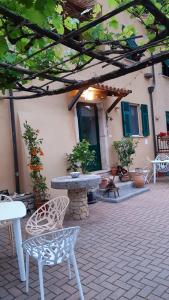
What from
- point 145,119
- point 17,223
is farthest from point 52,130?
point 145,119

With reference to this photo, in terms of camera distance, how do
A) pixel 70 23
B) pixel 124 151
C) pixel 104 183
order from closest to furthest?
pixel 70 23 < pixel 104 183 < pixel 124 151

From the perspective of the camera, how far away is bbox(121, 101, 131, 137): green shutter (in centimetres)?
953

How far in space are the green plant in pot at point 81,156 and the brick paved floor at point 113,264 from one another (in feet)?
5.68

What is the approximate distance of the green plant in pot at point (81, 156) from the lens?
6969 millimetres

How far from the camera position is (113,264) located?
3.47 m

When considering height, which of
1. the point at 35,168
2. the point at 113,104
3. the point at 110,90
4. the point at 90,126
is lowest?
the point at 35,168

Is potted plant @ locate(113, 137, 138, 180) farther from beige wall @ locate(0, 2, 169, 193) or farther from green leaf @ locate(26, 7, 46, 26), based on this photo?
green leaf @ locate(26, 7, 46, 26)

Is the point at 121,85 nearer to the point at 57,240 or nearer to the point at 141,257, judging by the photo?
the point at 141,257

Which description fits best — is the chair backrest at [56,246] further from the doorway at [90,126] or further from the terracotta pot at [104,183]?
the doorway at [90,126]

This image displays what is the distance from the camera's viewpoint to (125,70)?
8.38ft

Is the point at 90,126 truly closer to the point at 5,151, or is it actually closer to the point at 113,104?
the point at 113,104

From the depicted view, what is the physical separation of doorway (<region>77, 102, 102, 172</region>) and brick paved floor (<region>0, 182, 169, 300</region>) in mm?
3389

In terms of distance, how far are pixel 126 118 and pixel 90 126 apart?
1498 millimetres

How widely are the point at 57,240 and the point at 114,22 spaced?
2.05 metres
